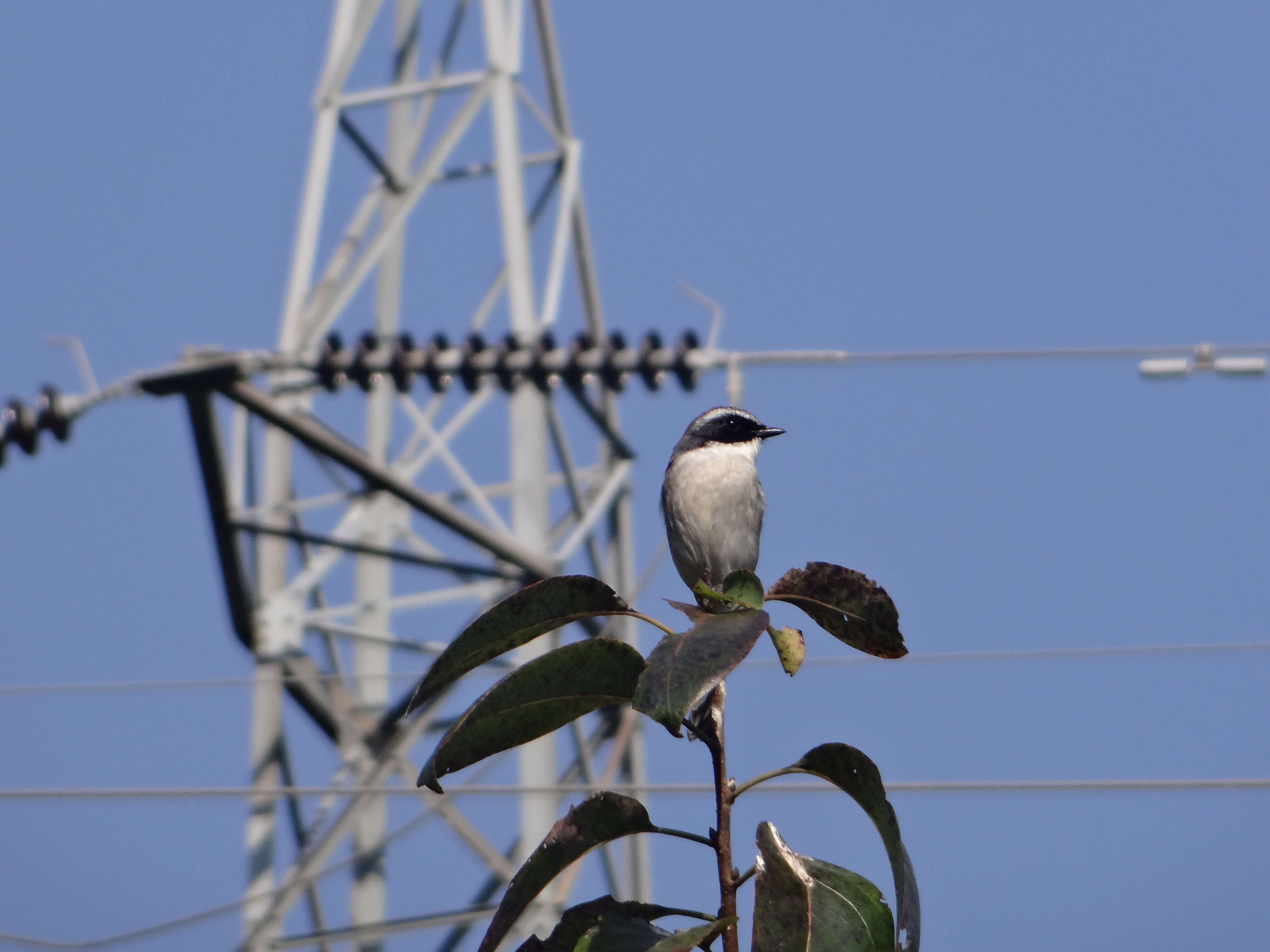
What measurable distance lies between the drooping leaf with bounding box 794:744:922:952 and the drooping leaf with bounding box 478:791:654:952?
0.22 m

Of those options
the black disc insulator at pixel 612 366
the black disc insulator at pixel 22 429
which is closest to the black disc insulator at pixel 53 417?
the black disc insulator at pixel 22 429

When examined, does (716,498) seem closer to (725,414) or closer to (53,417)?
(725,414)

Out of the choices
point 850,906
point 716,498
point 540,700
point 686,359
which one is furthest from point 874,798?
point 686,359

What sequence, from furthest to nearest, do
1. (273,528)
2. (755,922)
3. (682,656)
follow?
1. (273,528)
2. (755,922)
3. (682,656)

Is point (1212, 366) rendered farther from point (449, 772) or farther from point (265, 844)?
point (449, 772)

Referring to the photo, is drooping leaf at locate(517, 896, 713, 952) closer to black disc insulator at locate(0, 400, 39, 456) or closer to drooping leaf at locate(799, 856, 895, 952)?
drooping leaf at locate(799, 856, 895, 952)

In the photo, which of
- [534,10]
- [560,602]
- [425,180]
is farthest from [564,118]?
[560,602]

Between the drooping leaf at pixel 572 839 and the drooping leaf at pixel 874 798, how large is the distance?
221mm

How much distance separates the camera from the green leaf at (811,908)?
6.57ft

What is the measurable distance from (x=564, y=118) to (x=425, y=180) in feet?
5.68

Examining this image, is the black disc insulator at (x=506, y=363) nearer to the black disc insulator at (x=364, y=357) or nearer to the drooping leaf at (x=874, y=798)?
the black disc insulator at (x=364, y=357)

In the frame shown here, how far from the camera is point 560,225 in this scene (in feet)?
38.4

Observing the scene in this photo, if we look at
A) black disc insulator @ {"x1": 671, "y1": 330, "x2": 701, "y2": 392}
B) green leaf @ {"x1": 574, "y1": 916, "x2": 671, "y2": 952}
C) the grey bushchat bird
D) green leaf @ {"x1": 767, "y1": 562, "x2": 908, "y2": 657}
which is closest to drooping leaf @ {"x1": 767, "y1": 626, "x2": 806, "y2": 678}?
green leaf @ {"x1": 767, "y1": 562, "x2": 908, "y2": 657}

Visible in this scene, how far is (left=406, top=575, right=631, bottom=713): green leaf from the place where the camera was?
212 cm
